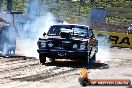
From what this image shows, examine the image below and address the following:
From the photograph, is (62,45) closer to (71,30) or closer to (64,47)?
(64,47)

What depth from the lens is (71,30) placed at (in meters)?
16.0

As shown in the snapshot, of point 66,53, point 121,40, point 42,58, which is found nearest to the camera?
point 66,53

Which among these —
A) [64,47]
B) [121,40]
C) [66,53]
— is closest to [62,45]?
[64,47]

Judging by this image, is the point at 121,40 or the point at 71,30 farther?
the point at 121,40

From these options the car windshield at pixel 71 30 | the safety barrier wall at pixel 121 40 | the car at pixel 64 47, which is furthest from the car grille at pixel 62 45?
the safety barrier wall at pixel 121 40

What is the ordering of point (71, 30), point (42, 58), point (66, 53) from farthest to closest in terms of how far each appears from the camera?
point (71, 30), point (42, 58), point (66, 53)

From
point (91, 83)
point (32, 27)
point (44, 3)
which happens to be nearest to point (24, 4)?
point (44, 3)

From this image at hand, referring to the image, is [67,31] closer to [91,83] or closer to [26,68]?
[26,68]

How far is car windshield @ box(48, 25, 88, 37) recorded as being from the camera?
15859 millimetres

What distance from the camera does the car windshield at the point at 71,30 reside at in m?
15.9

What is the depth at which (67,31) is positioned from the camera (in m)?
16.0

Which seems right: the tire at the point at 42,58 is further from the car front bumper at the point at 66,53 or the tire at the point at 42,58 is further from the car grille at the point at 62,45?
the car grille at the point at 62,45

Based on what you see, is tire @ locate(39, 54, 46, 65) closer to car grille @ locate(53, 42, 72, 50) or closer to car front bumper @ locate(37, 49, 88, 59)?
car front bumper @ locate(37, 49, 88, 59)

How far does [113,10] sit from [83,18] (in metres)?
6.23
